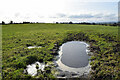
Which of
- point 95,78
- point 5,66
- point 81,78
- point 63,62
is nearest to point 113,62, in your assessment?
point 95,78

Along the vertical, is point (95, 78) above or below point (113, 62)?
below

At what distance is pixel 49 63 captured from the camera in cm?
859

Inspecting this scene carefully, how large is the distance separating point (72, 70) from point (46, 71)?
1.91m

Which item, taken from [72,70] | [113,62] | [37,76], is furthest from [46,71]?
[113,62]

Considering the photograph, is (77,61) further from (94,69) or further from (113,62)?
(113,62)

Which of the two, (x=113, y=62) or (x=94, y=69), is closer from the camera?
(x=94, y=69)

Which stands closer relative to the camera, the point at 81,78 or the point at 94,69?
the point at 81,78

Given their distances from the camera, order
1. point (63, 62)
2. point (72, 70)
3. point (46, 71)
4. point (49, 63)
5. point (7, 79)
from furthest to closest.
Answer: point (63, 62), point (49, 63), point (72, 70), point (46, 71), point (7, 79)

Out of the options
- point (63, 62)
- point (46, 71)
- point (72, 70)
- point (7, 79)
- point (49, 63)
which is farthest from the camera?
point (63, 62)

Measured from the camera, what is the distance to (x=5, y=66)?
26.0 ft

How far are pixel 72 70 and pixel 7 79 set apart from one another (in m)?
4.30

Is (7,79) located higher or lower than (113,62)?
lower

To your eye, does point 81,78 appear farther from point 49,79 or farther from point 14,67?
point 14,67

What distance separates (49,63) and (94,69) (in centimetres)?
344
